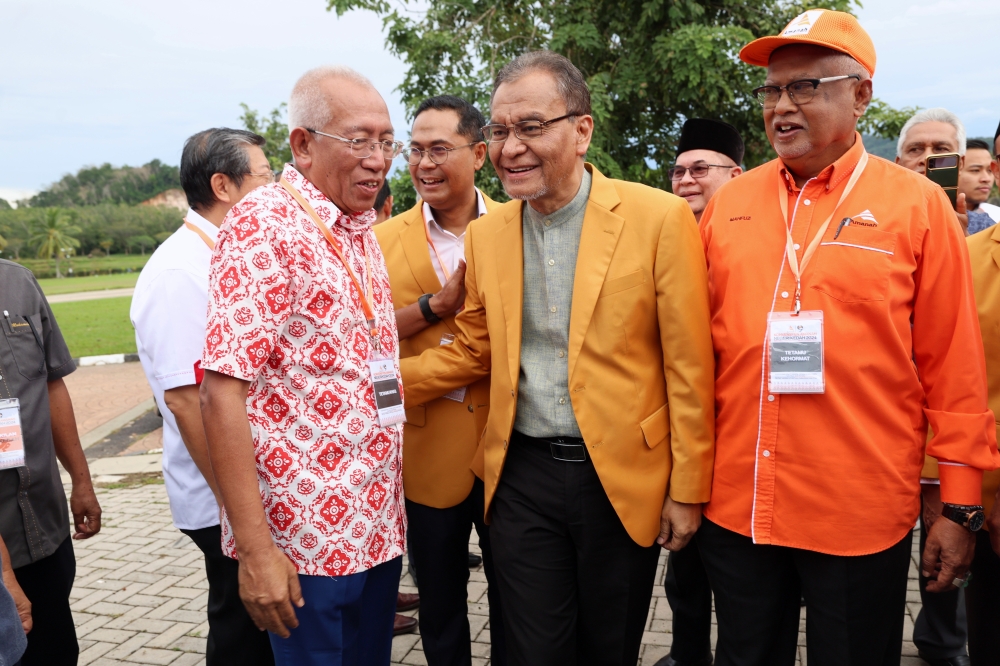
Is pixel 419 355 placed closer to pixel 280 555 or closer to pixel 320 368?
pixel 320 368

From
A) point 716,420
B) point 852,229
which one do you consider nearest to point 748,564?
point 716,420

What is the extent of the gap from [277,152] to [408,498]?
692 inches

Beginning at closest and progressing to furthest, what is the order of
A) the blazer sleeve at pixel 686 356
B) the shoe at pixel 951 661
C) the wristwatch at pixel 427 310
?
1. the blazer sleeve at pixel 686 356
2. the wristwatch at pixel 427 310
3. the shoe at pixel 951 661

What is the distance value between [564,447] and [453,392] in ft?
2.27

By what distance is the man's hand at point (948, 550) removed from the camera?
7.21ft

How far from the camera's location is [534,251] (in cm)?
268

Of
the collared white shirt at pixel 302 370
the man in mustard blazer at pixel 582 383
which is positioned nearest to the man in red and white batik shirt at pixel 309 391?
the collared white shirt at pixel 302 370


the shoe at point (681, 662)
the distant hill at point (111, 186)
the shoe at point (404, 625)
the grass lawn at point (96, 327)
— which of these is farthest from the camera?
the distant hill at point (111, 186)

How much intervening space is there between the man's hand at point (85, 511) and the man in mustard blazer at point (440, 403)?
141 cm

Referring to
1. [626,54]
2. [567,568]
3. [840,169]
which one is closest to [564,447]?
[567,568]

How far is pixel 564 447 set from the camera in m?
2.51

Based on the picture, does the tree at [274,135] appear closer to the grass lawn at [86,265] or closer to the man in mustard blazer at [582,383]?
the man in mustard blazer at [582,383]

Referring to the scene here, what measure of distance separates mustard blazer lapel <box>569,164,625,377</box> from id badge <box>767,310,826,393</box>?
58cm

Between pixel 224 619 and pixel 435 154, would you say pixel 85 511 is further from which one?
pixel 435 154
